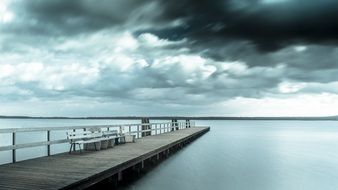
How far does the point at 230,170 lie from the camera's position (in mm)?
18609

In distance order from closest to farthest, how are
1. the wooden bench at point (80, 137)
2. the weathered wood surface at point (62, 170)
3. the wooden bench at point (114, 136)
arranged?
the weathered wood surface at point (62, 170) → the wooden bench at point (80, 137) → the wooden bench at point (114, 136)

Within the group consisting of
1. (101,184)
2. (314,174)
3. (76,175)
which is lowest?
(314,174)

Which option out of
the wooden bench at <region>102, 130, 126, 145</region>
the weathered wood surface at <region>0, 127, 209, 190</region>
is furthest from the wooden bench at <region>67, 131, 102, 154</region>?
the weathered wood surface at <region>0, 127, 209, 190</region>

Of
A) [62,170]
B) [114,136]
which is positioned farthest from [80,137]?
[114,136]

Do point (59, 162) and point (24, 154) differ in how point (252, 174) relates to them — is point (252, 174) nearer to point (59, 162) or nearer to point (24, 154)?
point (59, 162)

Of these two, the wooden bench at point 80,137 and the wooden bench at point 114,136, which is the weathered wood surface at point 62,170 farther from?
the wooden bench at point 114,136

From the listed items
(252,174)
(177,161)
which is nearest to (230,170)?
(252,174)

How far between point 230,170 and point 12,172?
1277cm

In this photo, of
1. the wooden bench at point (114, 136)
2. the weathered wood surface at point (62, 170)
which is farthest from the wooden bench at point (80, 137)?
the weathered wood surface at point (62, 170)

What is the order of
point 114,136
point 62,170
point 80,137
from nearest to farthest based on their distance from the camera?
point 62,170
point 80,137
point 114,136

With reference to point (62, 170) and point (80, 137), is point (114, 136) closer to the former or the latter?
point (80, 137)

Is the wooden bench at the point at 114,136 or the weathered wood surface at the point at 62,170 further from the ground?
the wooden bench at the point at 114,136

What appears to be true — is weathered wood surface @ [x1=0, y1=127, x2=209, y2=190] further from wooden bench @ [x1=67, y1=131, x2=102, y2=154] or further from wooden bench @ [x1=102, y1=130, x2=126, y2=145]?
wooden bench @ [x1=102, y1=130, x2=126, y2=145]

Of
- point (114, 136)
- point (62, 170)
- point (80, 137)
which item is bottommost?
point (62, 170)
